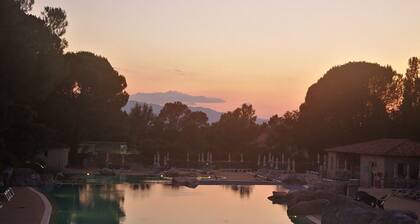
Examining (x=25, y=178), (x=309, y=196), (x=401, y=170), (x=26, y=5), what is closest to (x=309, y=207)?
(x=309, y=196)

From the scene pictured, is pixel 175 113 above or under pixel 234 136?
above

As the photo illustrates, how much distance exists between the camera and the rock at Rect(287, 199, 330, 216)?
2217 centimetres

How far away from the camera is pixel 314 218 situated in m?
20.8

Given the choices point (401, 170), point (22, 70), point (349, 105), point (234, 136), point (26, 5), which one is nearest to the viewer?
point (22, 70)

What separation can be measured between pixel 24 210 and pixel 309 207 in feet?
33.2

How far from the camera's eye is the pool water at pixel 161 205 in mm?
20688

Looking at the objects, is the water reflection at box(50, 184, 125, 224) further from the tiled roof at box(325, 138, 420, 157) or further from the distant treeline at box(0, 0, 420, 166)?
the tiled roof at box(325, 138, 420, 157)

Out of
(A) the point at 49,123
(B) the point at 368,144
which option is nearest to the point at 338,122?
(B) the point at 368,144

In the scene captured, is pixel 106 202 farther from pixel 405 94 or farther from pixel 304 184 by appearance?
pixel 405 94

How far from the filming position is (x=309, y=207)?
2238 cm

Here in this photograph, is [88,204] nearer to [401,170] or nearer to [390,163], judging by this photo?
[390,163]

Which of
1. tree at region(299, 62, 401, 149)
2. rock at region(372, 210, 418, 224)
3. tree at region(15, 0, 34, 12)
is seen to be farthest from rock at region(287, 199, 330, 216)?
tree at region(299, 62, 401, 149)

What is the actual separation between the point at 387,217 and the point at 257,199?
13758 millimetres

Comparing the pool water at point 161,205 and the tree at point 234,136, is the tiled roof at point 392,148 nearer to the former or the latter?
the pool water at point 161,205
